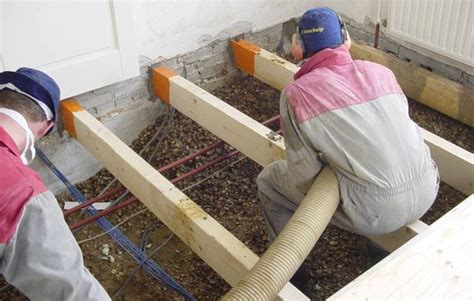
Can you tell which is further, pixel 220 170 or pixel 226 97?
pixel 226 97

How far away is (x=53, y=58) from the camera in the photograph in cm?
272

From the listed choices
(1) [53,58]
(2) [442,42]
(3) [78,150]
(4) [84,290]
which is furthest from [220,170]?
(4) [84,290]

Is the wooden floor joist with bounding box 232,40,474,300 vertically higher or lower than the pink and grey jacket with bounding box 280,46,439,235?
lower

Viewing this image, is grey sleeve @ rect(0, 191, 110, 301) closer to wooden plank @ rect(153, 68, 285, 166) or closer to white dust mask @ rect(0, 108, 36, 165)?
white dust mask @ rect(0, 108, 36, 165)

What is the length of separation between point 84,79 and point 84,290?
158 cm

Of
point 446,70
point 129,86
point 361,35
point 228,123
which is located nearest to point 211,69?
point 129,86

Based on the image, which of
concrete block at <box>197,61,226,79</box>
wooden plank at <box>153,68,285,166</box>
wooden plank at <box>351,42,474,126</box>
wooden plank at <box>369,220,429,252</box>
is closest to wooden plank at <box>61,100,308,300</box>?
wooden plank at <box>153,68,285,166</box>

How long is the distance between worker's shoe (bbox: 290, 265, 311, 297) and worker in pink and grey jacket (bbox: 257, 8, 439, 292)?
1.20 feet

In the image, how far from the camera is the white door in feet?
8.37

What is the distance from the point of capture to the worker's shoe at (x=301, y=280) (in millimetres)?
2420

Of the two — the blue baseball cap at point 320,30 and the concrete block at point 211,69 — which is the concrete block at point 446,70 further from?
the blue baseball cap at point 320,30

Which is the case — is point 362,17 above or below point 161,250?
above

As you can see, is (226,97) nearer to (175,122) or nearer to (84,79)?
(175,122)

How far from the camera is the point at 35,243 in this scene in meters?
1.42
